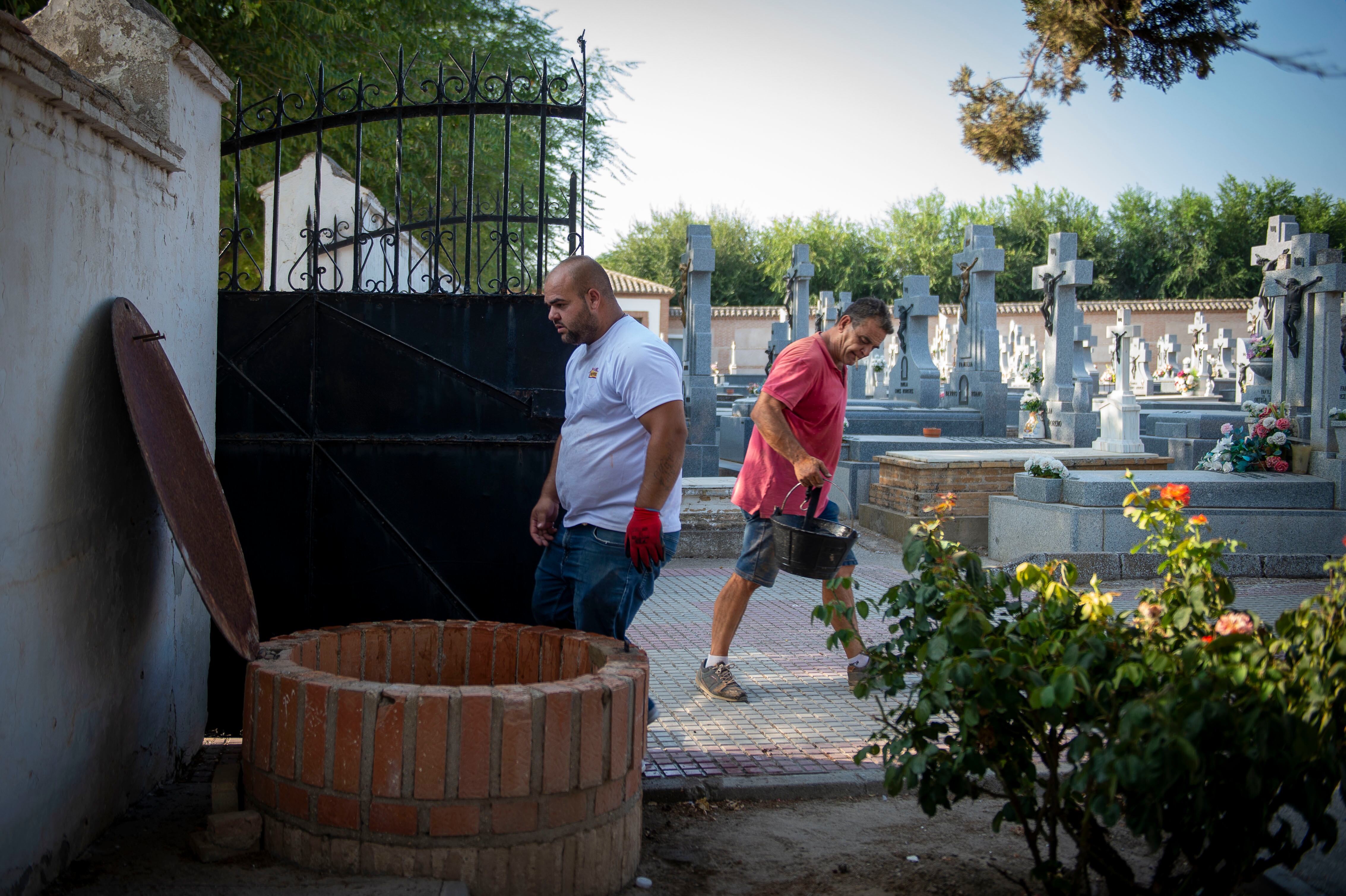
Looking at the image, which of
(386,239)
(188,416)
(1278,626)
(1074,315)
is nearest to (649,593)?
(188,416)

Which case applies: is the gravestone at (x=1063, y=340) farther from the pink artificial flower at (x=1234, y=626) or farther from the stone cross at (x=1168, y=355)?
the stone cross at (x=1168, y=355)

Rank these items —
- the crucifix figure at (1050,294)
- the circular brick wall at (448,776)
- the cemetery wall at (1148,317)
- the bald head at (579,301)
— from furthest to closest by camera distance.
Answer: the cemetery wall at (1148,317) < the crucifix figure at (1050,294) < the bald head at (579,301) < the circular brick wall at (448,776)

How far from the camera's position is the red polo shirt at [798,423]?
4949 mm

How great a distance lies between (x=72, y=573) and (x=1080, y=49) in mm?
4700

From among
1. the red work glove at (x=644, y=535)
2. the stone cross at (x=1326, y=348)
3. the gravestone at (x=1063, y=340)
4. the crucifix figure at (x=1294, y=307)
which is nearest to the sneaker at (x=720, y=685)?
the red work glove at (x=644, y=535)

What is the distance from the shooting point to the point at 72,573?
2793 mm

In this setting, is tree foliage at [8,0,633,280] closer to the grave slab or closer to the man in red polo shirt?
the man in red polo shirt

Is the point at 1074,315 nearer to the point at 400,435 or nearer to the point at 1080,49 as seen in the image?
the point at 1080,49

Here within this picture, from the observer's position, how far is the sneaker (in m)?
4.89

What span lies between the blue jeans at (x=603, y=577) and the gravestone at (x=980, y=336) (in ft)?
47.3

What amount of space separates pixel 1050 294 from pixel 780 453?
1338 cm

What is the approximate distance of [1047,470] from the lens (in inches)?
360

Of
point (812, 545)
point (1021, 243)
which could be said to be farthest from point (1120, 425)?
point (1021, 243)

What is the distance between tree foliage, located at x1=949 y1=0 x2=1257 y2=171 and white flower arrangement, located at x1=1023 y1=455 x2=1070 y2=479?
429cm
